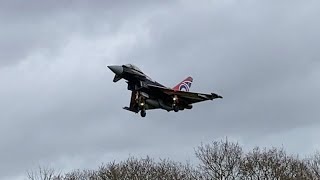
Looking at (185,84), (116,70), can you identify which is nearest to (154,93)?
(116,70)

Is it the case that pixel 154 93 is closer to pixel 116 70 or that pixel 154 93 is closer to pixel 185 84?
pixel 116 70

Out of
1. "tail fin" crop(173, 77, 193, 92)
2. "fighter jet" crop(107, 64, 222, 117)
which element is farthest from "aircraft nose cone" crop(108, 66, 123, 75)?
"tail fin" crop(173, 77, 193, 92)

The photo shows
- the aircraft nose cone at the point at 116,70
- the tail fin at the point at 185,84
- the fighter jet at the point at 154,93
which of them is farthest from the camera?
the tail fin at the point at 185,84

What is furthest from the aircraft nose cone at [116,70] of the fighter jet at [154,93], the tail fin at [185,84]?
the tail fin at [185,84]

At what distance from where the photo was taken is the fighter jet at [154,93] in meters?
41.4

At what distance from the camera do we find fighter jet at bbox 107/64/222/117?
136 feet

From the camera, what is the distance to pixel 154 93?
4172cm

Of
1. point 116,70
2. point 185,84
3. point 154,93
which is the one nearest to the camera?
point 154,93

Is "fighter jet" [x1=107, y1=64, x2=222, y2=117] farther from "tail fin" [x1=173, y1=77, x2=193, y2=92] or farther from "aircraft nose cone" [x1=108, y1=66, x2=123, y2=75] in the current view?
"tail fin" [x1=173, y1=77, x2=193, y2=92]

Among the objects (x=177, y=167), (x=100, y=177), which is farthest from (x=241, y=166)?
(x=100, y=177)

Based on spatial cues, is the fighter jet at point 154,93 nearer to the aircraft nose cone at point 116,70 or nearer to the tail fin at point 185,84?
the aircraft nose cone at point 116,70

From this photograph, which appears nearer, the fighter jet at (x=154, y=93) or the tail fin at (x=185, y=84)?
the fighter jet at (x=154, y=93)

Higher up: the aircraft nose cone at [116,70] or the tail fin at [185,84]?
the tail fin at [185,84]

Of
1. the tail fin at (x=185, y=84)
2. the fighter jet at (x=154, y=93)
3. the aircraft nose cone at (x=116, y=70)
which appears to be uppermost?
the tail fin at (x=185, y=84)
